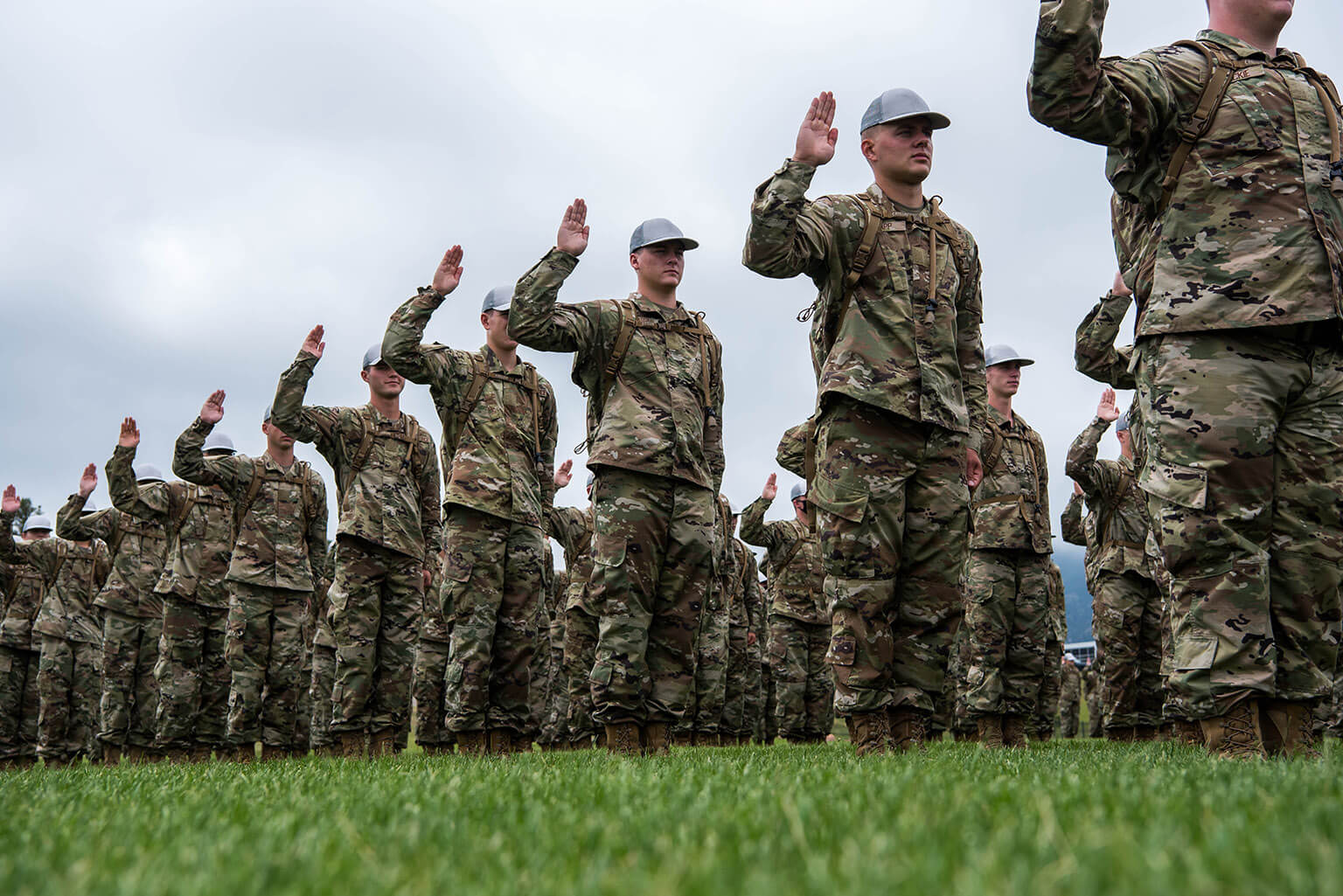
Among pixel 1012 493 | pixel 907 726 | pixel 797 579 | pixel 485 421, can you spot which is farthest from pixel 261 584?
pixel 797 579

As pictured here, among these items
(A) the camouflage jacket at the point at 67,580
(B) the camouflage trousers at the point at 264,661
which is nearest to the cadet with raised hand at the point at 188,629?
(B) the camouflage trousers at the point at 264,661

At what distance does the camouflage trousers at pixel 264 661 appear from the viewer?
30.2 feet

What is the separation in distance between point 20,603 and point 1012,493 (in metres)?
14.1

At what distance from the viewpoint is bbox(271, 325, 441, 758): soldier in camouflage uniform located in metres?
7.84

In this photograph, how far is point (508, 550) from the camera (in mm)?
7699

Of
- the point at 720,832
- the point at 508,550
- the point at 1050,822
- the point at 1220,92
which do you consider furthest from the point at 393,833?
the point at 508,550

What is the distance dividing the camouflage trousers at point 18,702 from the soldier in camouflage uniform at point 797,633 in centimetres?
1061

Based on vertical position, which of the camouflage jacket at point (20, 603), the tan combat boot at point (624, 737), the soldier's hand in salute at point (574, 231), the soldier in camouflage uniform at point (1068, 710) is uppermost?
the soldier's hand in salute at point (574, 231)

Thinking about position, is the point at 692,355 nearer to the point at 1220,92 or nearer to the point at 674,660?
the point at 674,660

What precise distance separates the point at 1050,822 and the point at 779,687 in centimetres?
1260

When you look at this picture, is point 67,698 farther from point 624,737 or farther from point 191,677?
point 624,737

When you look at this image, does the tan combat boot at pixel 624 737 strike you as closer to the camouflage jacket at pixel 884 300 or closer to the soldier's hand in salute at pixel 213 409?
the camouflage jacket at pixel 884 300

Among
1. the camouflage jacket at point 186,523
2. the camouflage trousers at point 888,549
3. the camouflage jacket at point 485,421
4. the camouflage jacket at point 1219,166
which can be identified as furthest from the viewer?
the camouflage jacket at point 186,523

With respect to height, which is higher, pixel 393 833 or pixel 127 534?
pixel 127 534
